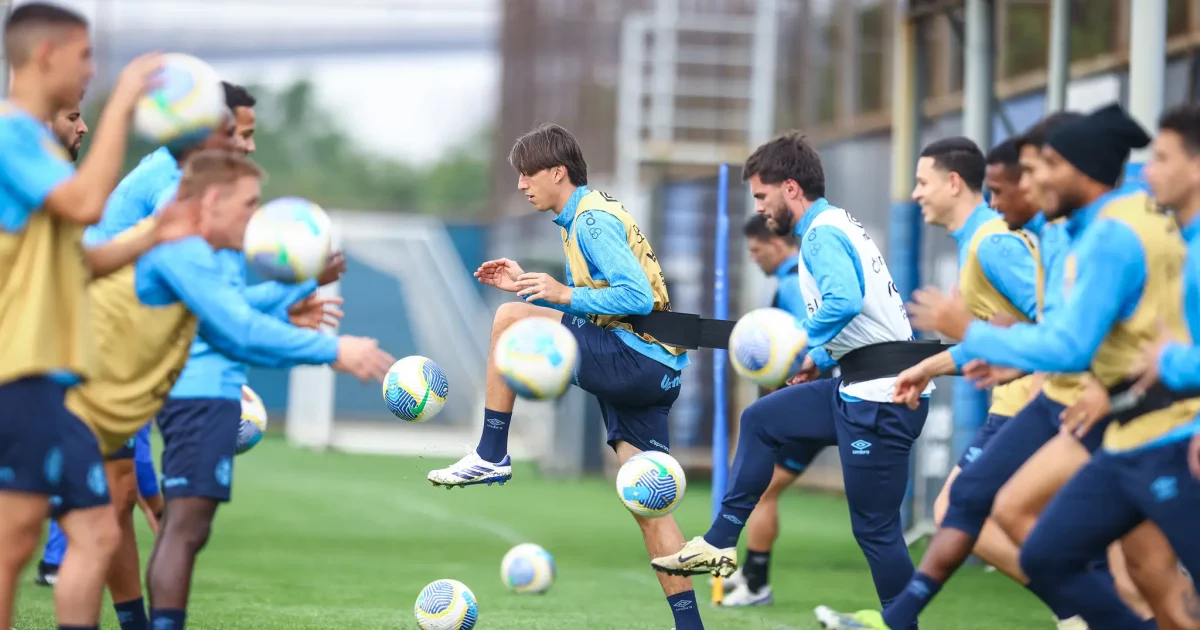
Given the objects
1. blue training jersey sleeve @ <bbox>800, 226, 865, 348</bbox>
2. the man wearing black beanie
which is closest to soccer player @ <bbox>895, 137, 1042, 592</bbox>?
blue training jersey sleeve @ <bbox>800, 226, 865, 348</bbox>

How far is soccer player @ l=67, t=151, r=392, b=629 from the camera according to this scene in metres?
4.95

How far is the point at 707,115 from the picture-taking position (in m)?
23.2

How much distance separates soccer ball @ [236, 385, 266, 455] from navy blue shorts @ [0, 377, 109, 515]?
191 cm

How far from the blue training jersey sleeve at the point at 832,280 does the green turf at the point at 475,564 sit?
2120 millimetres

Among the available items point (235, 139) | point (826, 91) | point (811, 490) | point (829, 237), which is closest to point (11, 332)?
point (235, 139)

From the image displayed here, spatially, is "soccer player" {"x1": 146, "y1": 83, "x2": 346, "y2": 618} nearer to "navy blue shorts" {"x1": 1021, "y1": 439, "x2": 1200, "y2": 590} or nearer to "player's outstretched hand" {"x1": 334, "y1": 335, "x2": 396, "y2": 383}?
"player's outstretched hand" {"x1": 334, "y1": 335, "x2": 396, "y2": 383}

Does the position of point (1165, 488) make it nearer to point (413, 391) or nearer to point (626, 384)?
point (626, 384)

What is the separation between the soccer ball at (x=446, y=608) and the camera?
666cm

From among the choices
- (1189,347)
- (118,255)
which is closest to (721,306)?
(1189,347)

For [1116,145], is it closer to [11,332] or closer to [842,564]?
[11,332]

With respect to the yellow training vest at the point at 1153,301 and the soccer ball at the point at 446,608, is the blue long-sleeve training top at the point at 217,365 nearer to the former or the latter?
the soccer ball at the point at 446,608

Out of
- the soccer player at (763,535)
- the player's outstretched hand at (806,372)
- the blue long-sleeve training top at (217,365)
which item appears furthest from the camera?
the soccer player at (763,535)

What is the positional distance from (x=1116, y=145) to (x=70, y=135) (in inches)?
172

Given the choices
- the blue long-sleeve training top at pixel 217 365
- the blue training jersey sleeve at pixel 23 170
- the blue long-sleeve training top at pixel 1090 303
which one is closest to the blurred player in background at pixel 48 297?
the blue training jersey sleeve at pixel 23 170
